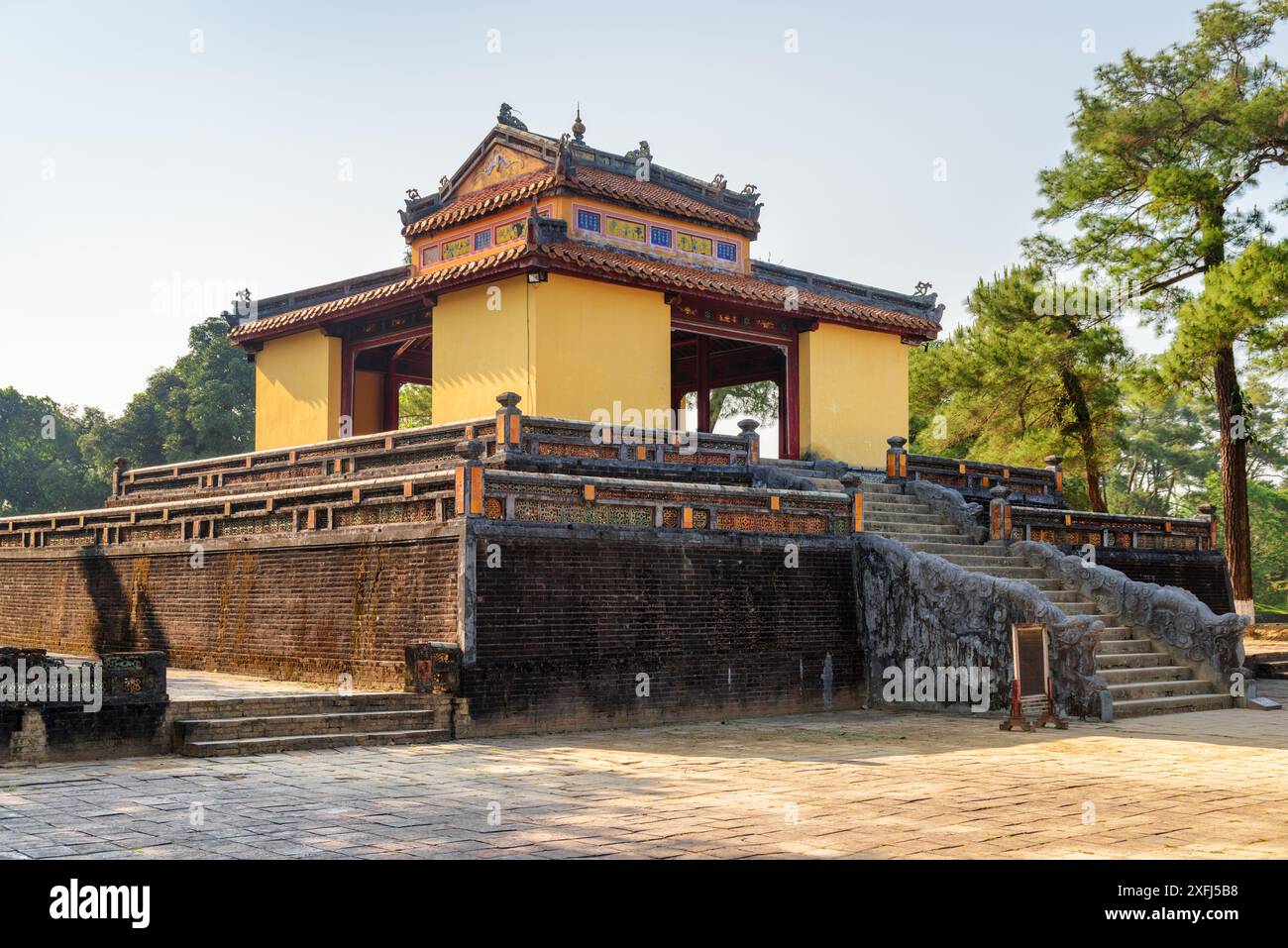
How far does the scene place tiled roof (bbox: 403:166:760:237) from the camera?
16.7m

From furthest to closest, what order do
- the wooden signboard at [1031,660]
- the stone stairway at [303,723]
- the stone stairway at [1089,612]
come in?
the stone stairway at [1089,612]
the wooden signboard at [1031,660]
the stone stairway at [303,723]

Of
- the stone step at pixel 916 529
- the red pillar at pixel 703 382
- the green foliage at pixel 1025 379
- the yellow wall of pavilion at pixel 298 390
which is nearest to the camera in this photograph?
the stone step at pixel 916 529

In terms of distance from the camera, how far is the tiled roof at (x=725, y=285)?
15966mm

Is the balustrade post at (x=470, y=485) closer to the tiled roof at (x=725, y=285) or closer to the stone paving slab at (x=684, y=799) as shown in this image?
the stone paving slab at (x=684, y=799)

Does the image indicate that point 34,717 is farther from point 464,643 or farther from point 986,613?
point 986,613

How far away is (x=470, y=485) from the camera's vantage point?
37.4ft

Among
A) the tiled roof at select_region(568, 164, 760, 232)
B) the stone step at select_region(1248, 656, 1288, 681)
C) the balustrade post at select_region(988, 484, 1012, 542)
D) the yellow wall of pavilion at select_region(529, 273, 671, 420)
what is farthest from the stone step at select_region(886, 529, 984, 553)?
the tiled roof at select_region(568, 164, 760, 232)

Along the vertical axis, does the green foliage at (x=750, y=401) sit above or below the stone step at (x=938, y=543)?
above

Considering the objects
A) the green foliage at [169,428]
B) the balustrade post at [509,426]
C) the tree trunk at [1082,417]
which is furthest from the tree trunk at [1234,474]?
the green foliage at [169,428]

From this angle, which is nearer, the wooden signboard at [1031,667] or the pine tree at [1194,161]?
the wooden signboard at [1031,667]

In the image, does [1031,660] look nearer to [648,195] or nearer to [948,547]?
[948,547]

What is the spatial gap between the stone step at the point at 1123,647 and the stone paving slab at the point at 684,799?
247 centimetres

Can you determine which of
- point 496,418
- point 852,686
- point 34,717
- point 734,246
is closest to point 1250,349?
point 734,246

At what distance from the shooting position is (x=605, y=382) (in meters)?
16.5
